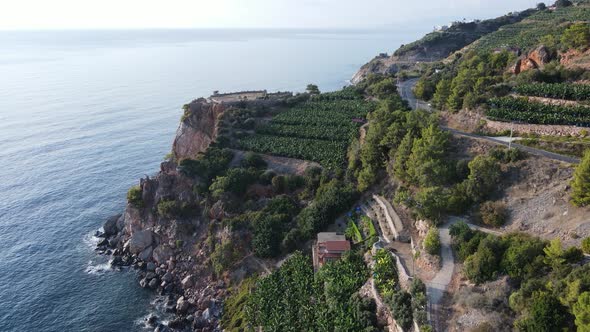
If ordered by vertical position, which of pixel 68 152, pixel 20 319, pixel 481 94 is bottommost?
pixel 20 319

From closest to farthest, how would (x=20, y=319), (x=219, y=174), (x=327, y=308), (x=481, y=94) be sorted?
(x=327, y=308) < (x=20, y=319) < (x=481, y=94) < (x=219, y=174)

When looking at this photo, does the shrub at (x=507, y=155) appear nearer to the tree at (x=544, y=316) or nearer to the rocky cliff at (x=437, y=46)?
the tree at (x=544, y=316)

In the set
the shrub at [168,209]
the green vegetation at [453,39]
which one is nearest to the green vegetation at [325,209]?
the shrub at [168,209]

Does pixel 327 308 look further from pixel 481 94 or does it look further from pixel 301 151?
pixel 481 94

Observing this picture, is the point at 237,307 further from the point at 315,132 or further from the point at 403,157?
the point at 315,132

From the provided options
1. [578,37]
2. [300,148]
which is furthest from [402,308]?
[578,37]

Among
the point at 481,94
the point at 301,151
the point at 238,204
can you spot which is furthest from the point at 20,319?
the point at 481,94

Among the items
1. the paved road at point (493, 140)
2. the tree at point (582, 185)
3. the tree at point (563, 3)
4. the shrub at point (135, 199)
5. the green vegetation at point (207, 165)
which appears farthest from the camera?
the tree at point (563, 3)
